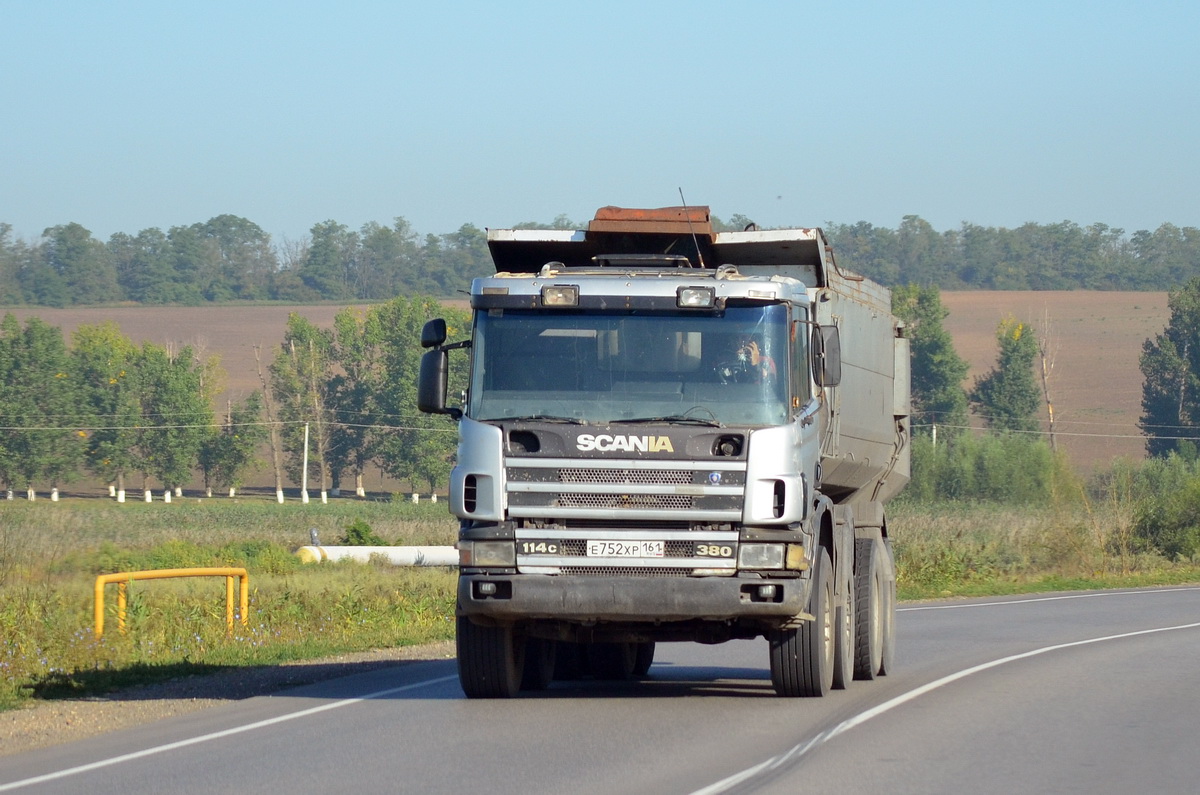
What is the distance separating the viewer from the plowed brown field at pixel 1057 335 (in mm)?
120875

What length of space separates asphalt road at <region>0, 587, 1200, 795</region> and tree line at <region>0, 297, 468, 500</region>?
96681 millimetres

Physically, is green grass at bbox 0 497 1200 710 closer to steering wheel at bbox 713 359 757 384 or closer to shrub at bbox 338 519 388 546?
shrub at bbox 338 519 388 546

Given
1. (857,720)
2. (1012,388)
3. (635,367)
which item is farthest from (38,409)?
Result: (857,720)

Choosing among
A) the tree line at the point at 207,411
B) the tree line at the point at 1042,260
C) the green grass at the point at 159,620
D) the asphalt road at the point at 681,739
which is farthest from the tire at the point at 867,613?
the tree line at the point at 1042,260

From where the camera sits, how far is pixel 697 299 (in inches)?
456

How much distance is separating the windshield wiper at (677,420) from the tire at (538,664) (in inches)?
100

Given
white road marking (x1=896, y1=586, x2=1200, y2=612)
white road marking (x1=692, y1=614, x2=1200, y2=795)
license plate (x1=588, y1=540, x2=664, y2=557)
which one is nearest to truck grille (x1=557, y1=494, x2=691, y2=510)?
license plate (x1=588, y1=540, x2=664, y2=557)

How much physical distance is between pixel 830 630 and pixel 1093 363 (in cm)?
12542

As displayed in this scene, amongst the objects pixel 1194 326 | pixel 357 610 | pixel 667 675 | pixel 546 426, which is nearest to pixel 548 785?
pixel 546 426

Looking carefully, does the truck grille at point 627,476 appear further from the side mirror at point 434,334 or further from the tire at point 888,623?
the tire at point 888,623

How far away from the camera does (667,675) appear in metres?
15.1

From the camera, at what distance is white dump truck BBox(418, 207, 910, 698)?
11211 millimetres

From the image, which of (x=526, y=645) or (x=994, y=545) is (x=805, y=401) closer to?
(x=526, y=645)

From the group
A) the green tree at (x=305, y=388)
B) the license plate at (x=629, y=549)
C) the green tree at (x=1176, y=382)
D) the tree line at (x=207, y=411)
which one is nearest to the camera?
the license plate at (x=629, y=549)
